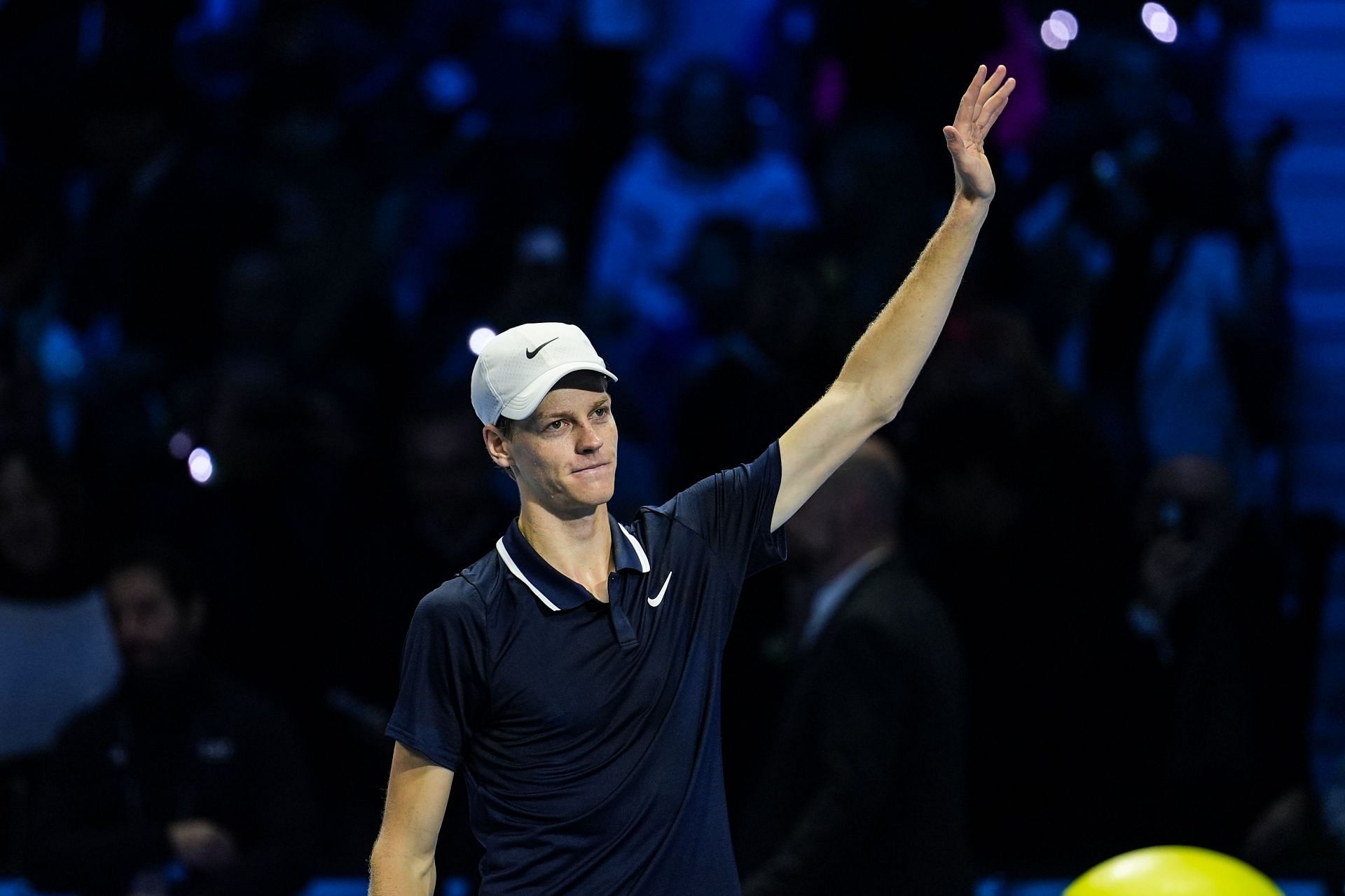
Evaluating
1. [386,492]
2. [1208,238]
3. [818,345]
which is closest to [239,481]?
[386,492]

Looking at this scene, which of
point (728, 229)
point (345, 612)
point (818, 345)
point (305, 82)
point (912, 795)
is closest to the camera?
point (912, 795)

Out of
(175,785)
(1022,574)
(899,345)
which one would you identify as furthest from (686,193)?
(899,345)

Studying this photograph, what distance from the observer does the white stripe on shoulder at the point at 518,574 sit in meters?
3.49

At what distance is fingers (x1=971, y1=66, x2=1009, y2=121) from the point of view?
3717 millimetres

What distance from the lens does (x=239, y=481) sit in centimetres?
749

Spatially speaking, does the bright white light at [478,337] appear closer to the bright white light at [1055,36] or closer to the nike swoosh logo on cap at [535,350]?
the bright white light at [1055,36]

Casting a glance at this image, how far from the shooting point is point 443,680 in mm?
3432

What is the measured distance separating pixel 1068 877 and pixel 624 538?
11.2 ft

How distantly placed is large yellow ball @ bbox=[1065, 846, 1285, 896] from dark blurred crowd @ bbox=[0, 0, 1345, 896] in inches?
47.2

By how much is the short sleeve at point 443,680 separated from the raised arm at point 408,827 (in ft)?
0.09

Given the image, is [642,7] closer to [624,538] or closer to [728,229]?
[728,229]

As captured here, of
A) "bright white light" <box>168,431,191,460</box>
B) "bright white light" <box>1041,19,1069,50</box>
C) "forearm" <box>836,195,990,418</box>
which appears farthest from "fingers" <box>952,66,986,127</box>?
"bright white light" <box>1041,19,1069,50</box>

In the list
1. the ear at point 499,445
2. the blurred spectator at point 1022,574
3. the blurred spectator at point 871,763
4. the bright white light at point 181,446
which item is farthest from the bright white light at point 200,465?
the ear at point 499,445

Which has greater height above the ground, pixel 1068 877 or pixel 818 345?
pixel 818 345
